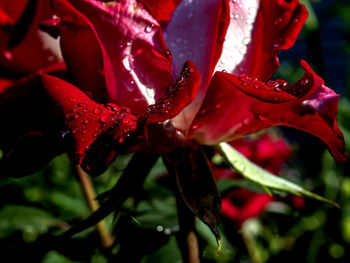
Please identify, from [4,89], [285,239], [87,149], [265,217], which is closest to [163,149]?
[87,149]

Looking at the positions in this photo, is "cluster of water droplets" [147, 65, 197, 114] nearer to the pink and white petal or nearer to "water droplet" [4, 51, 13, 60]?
the pink and white petal

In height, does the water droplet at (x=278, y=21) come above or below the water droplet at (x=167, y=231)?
above

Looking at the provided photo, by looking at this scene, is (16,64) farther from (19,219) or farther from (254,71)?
(19,219)

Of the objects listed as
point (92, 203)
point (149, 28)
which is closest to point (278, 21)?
point (149, 28)

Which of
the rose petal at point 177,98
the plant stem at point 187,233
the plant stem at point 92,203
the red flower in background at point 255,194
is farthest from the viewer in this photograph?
the red flower in background at point 255,194

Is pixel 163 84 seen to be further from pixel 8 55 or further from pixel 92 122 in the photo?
pixel 8 55

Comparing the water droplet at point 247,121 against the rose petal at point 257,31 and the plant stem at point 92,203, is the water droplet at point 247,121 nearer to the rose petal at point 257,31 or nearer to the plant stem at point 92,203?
the rose petal at point 257,31

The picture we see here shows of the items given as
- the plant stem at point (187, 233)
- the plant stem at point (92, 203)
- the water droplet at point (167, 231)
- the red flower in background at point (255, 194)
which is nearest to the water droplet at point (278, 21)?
the plant stem at point (187, 233)
